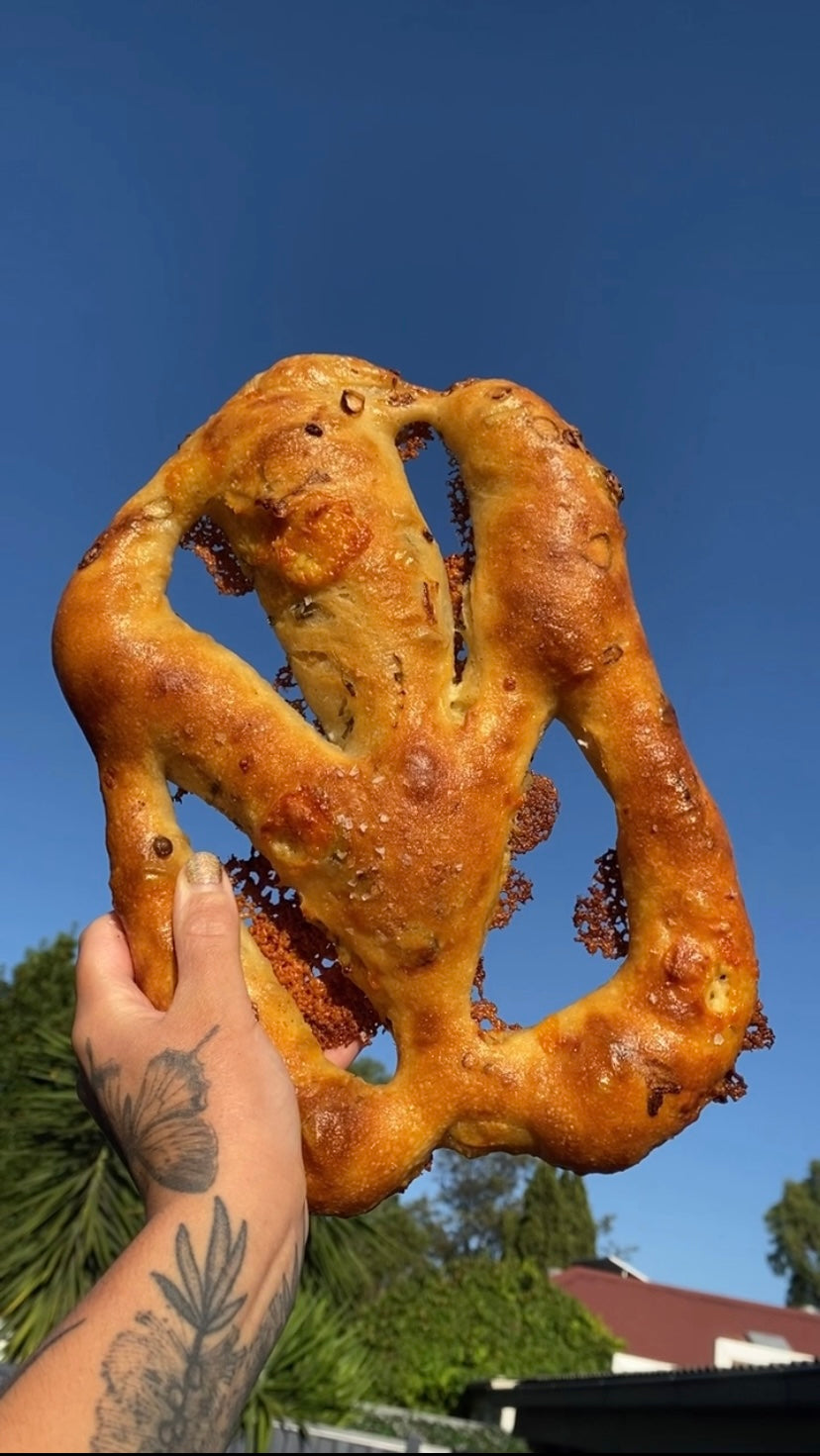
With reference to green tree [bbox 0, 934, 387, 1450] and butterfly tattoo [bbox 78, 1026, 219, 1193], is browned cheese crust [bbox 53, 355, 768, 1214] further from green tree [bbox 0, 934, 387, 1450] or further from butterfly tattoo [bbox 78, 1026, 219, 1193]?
green tree [bbox 0, 934, 387, 1450]

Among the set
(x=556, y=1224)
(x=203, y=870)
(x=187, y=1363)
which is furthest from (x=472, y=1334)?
(x=187, y=1363)

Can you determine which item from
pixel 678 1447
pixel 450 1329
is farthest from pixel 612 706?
pixel 450 1329

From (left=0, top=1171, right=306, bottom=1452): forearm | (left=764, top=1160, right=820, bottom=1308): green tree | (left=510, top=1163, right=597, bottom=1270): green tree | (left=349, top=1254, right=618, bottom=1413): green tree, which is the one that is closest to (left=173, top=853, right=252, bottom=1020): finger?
(left=0, top=1171, right=306, bottom=1452): forearm

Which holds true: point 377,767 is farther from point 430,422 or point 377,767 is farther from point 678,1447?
point 678,1447

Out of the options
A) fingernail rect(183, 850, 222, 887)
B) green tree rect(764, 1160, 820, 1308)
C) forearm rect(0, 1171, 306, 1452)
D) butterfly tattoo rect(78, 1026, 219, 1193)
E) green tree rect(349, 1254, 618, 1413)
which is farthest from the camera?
green tree rect(764, 1160, 820, 1308)

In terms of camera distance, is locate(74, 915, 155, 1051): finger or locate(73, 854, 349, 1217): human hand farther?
locate(74, 915, 155, 1051): finger
